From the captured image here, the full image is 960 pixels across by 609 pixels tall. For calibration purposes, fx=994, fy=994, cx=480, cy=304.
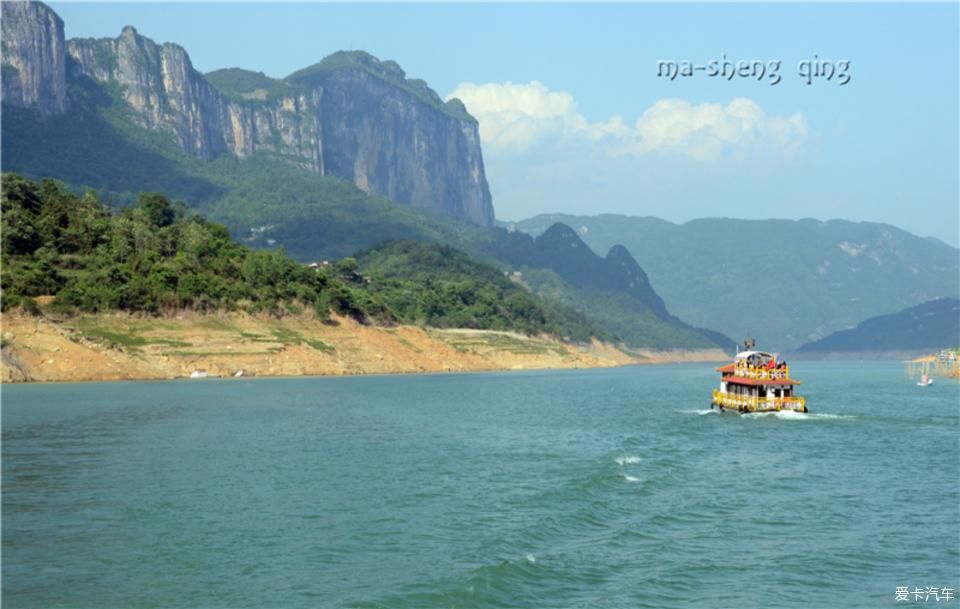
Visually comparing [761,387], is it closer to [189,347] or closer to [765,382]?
[765,382]

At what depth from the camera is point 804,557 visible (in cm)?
3381

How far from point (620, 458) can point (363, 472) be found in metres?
15.4

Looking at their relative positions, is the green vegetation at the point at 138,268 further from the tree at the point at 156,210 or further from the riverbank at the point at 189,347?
the riverbank at the point at 189,347

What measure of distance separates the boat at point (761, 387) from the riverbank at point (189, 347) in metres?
76.7

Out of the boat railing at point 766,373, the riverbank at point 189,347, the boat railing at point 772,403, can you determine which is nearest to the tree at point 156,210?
the riverbank at point 189,347

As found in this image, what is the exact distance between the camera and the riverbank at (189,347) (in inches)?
4781

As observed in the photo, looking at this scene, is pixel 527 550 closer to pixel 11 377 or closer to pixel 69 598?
pixel 69 598

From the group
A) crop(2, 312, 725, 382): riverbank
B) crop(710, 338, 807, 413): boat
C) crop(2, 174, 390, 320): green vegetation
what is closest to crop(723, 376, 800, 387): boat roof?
crop(710, 338, 807, 413): boat

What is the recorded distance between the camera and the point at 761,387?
3477 inches

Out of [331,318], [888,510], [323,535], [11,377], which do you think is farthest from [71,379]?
[888,510]

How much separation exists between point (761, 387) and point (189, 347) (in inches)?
3286

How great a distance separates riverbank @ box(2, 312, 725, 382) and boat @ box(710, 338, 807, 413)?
76.7 meters

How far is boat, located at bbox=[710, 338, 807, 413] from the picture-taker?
87.6m

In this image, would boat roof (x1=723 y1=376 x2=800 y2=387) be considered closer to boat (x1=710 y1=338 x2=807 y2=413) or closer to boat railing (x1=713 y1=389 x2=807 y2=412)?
boat (x1=710 y1=338 x2=807 y2=413)
